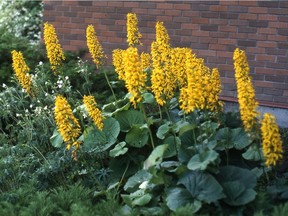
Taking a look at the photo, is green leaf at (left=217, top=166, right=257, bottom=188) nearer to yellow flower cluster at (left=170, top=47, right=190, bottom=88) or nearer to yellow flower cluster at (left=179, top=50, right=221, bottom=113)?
yellow flower cluster at (left=179, top=50, right=221, bottom=113)

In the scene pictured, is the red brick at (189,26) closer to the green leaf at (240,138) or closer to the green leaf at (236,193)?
the green leaf at (240,138)

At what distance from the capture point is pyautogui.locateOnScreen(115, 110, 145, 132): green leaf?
539 cm

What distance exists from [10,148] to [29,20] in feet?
23.6

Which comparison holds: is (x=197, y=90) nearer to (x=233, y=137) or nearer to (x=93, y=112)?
(x=233, y=137)

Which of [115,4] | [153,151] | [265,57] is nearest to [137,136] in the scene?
[153,151]

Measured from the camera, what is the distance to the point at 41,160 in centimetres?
587

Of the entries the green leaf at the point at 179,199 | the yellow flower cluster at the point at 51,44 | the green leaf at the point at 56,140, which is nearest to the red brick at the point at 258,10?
the yellow flower cluster at the point at 51,44

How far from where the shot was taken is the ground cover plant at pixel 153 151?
4238 millimetres

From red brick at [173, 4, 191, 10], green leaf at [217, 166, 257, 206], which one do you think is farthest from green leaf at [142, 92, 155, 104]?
red brick at [173, 4, 191, 10]

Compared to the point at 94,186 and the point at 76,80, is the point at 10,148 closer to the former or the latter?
the point at 94,186

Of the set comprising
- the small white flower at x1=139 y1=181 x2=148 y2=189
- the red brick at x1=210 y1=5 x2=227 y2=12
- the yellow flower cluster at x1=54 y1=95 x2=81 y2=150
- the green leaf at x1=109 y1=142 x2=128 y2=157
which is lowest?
the small white flower at x1=139 y1=181 x2=148 y2=189

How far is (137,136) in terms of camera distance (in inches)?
205

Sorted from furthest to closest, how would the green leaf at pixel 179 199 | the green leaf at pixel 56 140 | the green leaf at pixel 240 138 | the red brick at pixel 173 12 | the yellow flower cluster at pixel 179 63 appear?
the red brick at pixel 173 12 < the green leaf at pixel 56 140 < the yellow flower cluster at pixel 179 63 < the green leaf at pixel 240 138 < the green leaf at pixel 179 199

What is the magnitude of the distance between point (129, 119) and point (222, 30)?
2879mm
